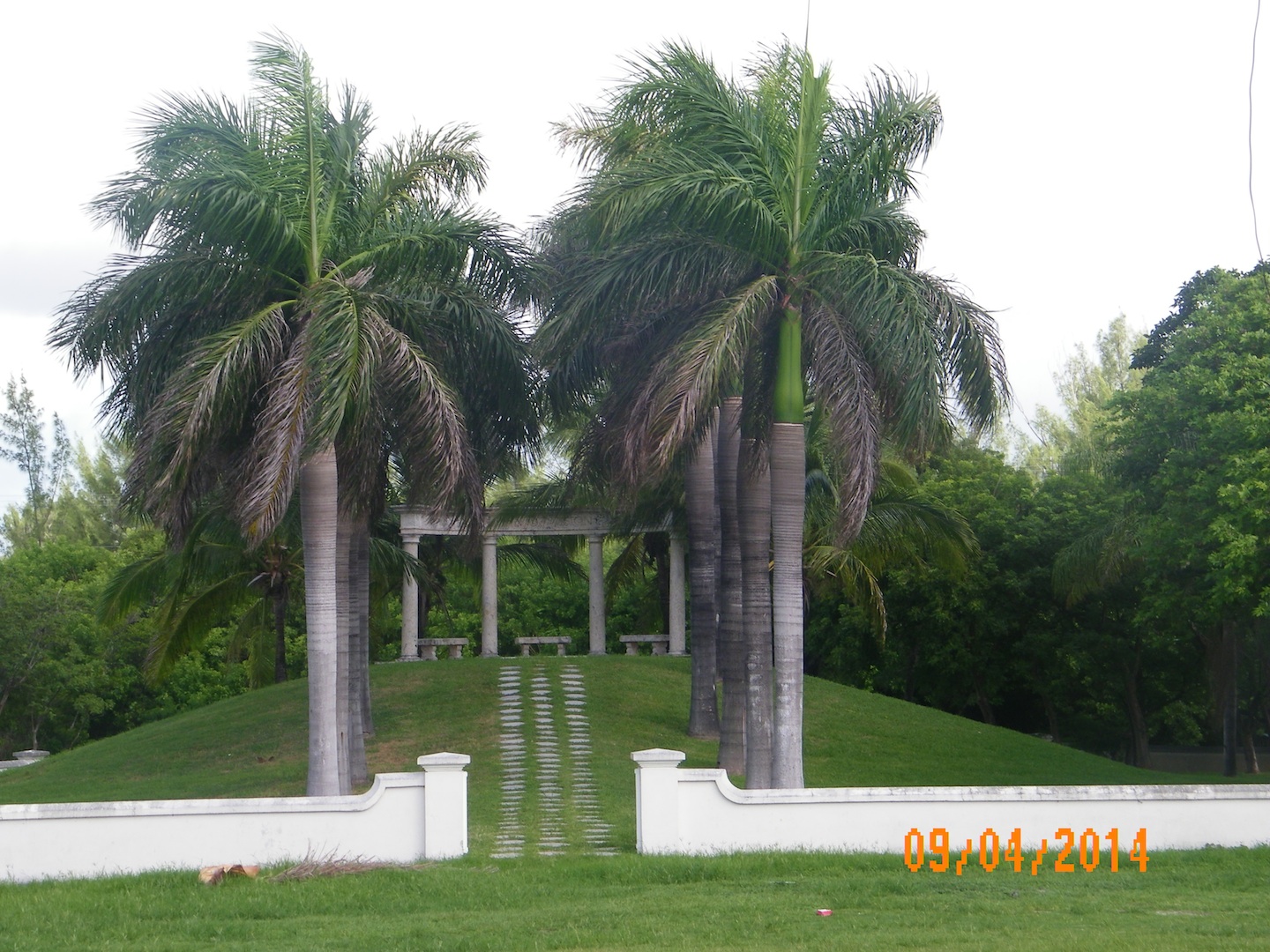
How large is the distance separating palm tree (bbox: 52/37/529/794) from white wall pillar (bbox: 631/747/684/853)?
4416 millimetres

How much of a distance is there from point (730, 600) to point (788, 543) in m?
5.55

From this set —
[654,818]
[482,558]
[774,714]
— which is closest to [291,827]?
[654,818]

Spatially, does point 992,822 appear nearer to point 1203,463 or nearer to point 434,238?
point 434,238

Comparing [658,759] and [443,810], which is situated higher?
[658,759]

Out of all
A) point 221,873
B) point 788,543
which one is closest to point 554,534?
point 788,543

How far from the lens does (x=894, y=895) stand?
417 inches

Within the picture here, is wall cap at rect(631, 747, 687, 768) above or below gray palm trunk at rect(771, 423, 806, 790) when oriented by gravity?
below

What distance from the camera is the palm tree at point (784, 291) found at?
14.8 meters

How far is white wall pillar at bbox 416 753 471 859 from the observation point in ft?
41.4

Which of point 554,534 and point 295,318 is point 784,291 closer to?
point 295,318

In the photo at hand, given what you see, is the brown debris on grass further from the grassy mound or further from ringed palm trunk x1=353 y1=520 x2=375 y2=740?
Answer: ringed palm trunk x1=353 y1=520 x2=375 y2=740

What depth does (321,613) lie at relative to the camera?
15422 mm

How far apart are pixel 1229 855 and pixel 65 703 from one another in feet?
109

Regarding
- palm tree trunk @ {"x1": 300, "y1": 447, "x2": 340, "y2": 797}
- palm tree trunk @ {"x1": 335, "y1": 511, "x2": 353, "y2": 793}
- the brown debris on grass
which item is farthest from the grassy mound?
the brown debris on grass
